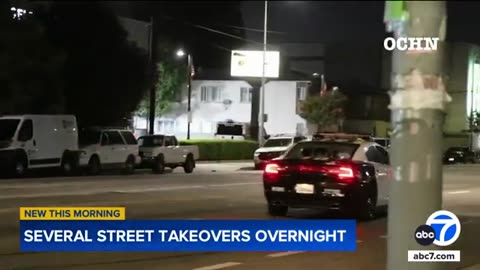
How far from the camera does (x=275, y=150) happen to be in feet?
119

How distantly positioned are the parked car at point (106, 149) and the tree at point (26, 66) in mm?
2584

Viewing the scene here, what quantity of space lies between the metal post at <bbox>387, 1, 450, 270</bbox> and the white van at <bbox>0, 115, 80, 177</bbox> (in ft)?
76.4

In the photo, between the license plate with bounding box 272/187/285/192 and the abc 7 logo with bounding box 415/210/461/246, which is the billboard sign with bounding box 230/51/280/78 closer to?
the license plate with bounding box 272/187/285/192

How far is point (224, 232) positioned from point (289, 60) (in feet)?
228

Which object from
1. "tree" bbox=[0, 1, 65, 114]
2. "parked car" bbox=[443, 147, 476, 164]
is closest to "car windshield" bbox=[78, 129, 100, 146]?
"tree" bbox=[0, 1, 65, 114]

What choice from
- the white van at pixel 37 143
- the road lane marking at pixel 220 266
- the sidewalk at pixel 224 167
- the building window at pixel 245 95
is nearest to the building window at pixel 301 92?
the building window at pixel 245 95

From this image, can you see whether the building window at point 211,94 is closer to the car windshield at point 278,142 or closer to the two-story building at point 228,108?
the two-story building at point 228,108

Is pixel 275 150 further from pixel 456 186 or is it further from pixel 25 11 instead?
pixel 25 11

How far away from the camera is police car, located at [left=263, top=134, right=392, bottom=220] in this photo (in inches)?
569

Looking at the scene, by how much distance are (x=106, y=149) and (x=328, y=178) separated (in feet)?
55.5

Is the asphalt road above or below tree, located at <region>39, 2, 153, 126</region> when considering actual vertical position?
below

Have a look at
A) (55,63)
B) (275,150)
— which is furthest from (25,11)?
(275,150)

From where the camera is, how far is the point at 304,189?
14555 mm

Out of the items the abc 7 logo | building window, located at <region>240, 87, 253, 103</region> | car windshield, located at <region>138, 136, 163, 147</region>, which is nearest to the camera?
the abc 7 logo
